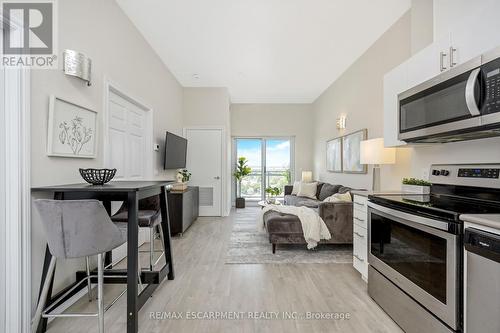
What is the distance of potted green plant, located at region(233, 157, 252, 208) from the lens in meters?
7.04

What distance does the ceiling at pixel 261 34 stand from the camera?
2.87 metres

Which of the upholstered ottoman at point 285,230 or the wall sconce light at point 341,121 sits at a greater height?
the wall sconce light at point 341,121

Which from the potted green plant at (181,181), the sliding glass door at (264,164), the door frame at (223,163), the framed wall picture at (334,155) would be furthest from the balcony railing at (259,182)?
the potted green plant at (181,181)

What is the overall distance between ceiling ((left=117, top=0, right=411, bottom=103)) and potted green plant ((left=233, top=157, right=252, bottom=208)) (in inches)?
100

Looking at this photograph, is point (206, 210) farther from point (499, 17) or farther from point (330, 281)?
point (499, 17)

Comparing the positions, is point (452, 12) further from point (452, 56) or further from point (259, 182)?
point (259, 182)

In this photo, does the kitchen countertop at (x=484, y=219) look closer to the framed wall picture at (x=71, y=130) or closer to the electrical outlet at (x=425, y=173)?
the electrical outlet at (x=425, y=173)

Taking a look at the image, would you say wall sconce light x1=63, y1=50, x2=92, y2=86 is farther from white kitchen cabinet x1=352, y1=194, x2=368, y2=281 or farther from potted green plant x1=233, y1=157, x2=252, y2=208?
potted green plant x1=233, y1=157, x2=252, y2=208

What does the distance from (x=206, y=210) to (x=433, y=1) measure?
5.12 meters

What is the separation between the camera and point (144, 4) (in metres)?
2.86

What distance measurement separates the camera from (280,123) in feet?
23.8

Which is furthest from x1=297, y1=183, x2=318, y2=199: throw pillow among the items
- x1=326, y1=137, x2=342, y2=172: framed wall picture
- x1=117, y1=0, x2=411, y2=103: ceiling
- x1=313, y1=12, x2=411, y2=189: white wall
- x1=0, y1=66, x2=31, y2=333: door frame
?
x1=0, y1=66, x2=31, y2=333: door frame

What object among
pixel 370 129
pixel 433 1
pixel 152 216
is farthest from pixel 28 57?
pixel 370 129

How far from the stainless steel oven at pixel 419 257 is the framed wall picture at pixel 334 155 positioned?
311 centimetres
